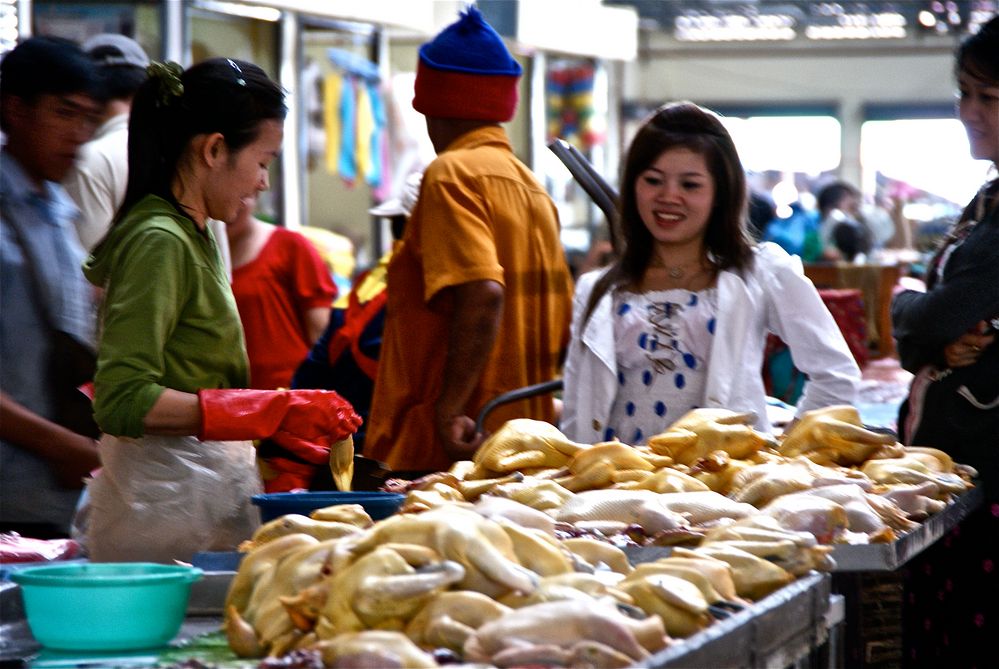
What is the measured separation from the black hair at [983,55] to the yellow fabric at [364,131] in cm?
658

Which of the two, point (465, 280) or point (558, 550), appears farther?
point (465, 280)

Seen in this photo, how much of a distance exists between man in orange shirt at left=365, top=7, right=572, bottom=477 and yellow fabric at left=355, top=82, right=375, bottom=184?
577 cm

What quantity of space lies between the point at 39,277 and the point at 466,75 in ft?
3.85

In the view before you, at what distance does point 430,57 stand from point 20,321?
1223mm

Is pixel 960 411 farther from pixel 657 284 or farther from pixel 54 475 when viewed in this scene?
pixel 54 475

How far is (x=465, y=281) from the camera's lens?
331 centimetres

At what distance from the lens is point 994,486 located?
296cm

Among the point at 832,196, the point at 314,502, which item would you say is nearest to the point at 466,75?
the point at 314,502

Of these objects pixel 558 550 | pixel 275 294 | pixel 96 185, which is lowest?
pixel 275 294

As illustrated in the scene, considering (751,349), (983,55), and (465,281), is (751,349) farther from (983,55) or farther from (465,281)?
(983,55)

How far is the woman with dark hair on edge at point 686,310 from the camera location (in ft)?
10.0

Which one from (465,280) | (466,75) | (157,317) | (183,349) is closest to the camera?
(157,317)

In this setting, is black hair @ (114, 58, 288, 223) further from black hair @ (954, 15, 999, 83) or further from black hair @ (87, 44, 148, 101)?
black hair @ (87, 44, 148, 101)

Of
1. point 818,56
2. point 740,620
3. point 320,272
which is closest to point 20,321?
point 320,272
